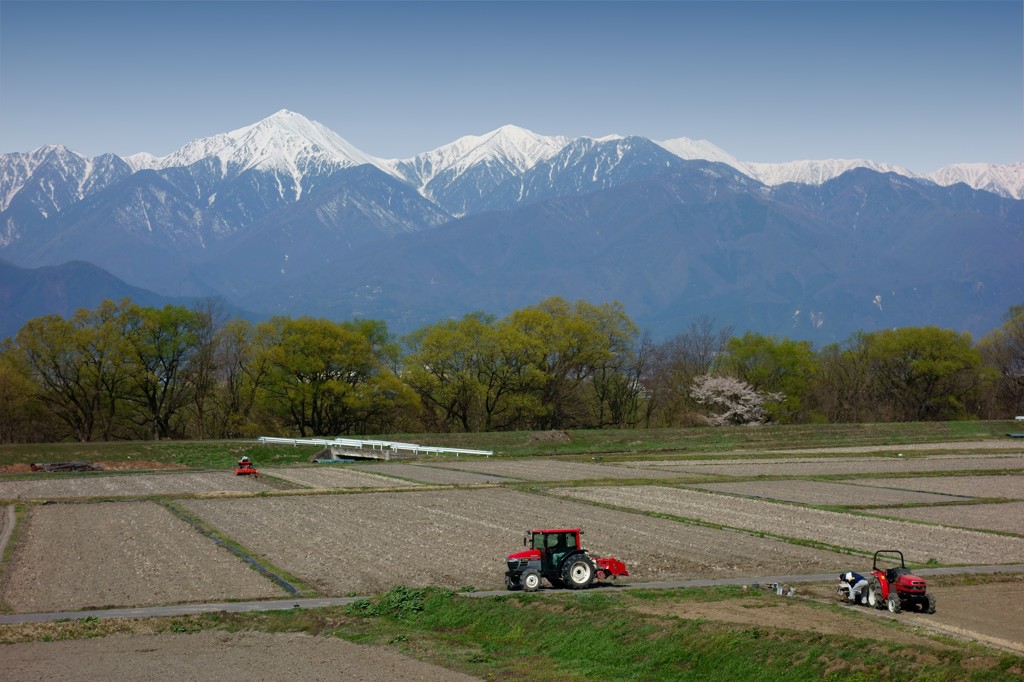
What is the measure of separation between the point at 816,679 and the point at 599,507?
90.3ft

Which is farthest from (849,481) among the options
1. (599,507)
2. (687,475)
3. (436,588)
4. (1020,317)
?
(1020,317)

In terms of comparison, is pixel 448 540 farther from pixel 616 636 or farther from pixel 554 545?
pixel 616 636

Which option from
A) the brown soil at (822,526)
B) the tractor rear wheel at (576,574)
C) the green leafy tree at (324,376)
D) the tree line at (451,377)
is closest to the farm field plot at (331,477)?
the brown soil at (822,526)

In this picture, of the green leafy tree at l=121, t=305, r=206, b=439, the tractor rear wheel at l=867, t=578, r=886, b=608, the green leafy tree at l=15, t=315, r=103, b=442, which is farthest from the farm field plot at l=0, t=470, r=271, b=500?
the tractor rear wheel at l=867, t=578, r=886, b=608

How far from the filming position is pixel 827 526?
40.7 m

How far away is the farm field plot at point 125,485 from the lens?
54406 millimetres

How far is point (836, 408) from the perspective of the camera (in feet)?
403

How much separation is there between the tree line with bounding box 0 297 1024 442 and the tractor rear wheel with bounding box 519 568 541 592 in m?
68.1

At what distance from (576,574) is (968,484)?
3657 centimetres

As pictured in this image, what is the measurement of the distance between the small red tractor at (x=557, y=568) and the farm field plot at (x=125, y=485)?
1159 inches

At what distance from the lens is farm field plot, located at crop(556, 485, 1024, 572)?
34.6 m

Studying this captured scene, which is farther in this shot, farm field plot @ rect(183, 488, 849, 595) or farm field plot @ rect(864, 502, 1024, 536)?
farm field plot @ rect(864, 502, 1024, 536)

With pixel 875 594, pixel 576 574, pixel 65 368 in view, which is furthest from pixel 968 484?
pixel 65 368

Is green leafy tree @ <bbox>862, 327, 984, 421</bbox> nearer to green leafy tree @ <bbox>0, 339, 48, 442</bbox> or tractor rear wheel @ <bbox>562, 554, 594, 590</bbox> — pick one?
green leafy tree @ <bbox>0, 339, 48, 442</bbox>
